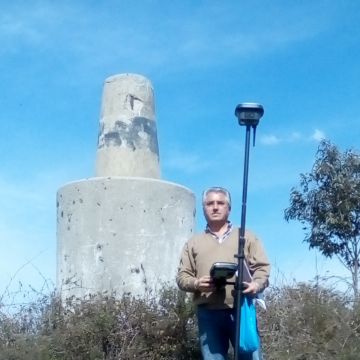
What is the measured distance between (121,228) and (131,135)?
3.33ft

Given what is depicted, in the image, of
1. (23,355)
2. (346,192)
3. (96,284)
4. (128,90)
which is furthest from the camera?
(346,192)

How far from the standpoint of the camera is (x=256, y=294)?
4.79 meters

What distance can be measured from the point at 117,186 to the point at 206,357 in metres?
2.47

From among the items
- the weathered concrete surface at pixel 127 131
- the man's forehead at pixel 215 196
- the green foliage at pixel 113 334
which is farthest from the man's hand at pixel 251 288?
the weathered concrete surface at pixel 127 131

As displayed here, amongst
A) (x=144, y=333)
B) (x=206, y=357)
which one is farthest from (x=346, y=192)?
(x=206, y=357)

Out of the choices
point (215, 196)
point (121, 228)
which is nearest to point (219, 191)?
point (215, 196)

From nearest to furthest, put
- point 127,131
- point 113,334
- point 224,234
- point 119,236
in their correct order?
point 224,234
point 113,334
point 119,236
point 127,131

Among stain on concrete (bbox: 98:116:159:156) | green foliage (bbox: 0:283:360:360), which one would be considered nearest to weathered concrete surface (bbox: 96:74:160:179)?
stain on concrete (bbox: 98:116:159:156)

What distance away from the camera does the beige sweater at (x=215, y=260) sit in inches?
193

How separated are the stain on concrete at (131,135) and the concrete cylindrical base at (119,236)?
502 mm

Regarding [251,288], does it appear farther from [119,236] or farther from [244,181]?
[119,236]

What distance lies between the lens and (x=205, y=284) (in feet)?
15.6

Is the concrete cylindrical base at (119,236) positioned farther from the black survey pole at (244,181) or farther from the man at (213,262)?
the black survey pole at (244,181)

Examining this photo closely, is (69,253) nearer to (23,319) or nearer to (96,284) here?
(96,284)
